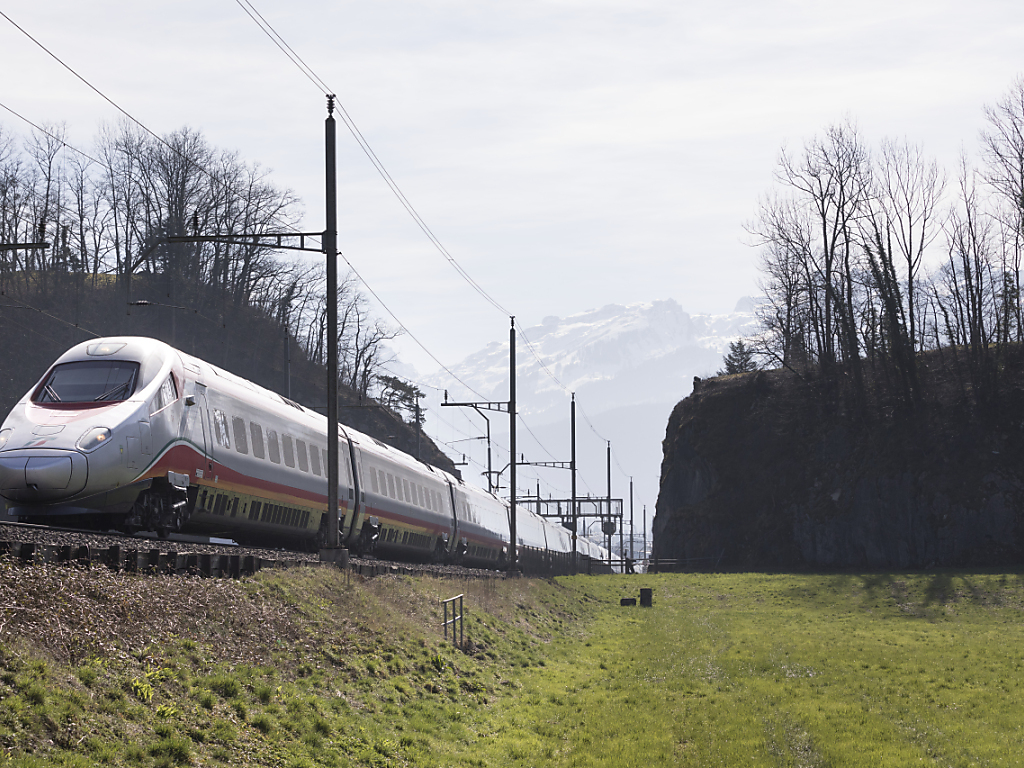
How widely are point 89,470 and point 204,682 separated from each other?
7195mm

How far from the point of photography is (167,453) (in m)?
20.9

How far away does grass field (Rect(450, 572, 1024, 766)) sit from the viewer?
16.8 m

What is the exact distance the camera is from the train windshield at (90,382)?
66.5 ft

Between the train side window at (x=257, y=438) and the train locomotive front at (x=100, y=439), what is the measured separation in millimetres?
4035

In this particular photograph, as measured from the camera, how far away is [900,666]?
27.7 metres

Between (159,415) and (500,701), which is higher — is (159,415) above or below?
above

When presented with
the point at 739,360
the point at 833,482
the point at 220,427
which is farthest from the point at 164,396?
the point at 739,360

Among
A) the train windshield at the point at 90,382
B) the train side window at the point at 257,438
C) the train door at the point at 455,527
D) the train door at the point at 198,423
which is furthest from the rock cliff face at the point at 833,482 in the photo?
the train windshield at the point at 90,382

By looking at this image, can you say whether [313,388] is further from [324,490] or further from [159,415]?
[159,415]

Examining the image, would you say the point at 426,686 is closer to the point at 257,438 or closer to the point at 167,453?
the point at 167,453

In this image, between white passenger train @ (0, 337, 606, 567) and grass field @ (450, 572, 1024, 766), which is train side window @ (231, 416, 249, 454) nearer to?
white passenger train @ (0, 337, 606, 567)

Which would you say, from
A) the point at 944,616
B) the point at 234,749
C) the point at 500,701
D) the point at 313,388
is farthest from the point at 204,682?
the point at 313,388

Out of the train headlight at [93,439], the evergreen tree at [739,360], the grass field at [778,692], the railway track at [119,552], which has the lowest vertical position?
the grass field at [778,692]

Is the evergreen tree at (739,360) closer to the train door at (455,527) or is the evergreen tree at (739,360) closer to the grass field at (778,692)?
the train door at (455,527)
